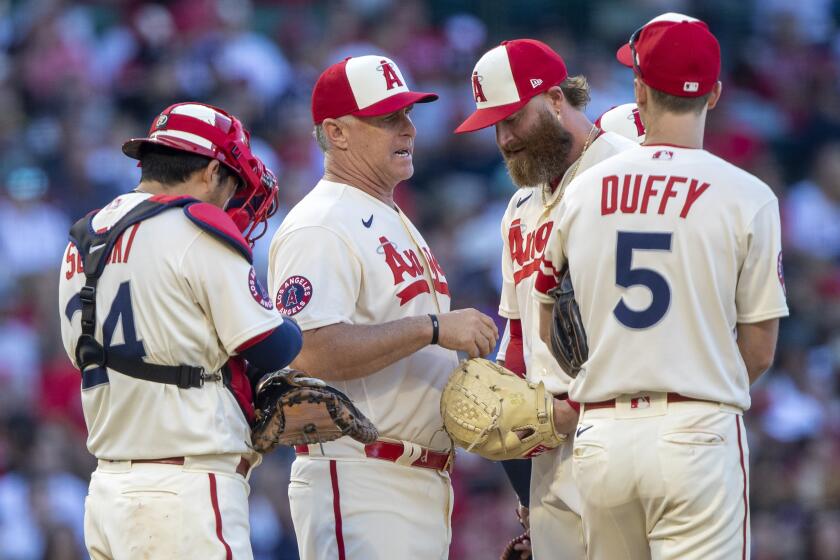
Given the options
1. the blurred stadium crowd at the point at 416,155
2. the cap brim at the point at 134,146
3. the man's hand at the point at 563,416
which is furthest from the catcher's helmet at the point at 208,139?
the blurred stadium crowd at the point at 416,155

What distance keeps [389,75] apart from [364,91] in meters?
0.11

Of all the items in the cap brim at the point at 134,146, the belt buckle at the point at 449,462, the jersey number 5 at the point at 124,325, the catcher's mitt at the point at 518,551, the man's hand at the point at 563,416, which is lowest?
the catcher's mitt at the point at 518,551

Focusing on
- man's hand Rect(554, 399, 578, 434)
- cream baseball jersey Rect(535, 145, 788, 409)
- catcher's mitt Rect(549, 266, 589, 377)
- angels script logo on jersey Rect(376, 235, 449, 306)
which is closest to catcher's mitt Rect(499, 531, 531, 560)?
man's hand Rect(554, 399, 578, 434)

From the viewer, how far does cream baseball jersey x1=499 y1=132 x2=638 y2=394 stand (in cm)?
485

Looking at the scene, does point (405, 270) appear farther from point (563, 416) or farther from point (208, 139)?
point (208, 139)

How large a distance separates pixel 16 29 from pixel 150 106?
1.49 metres

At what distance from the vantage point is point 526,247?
4.98 meters

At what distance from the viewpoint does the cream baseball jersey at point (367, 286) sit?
4.70m

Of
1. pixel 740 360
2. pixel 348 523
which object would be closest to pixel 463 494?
pixel 348 523

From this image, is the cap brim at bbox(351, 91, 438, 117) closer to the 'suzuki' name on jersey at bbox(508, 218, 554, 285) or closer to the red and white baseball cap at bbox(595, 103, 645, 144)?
the 'suzuki' name on jersey at bbox(508, 218, 554, 285)

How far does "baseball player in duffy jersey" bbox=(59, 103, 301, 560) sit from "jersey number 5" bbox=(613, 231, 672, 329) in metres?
1.02

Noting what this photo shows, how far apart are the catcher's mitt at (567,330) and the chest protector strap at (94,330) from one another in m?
1.08

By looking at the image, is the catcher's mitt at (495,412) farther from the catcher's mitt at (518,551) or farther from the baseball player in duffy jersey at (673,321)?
the catcher's mitt at (518,551)

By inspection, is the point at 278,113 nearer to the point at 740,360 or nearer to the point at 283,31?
the point at 283,31
